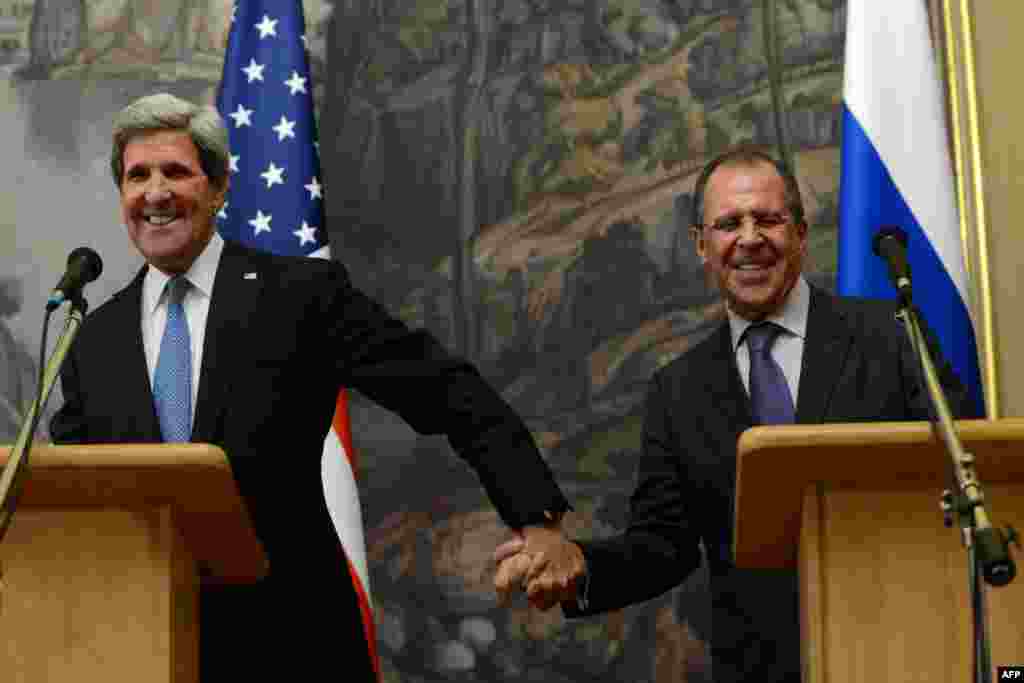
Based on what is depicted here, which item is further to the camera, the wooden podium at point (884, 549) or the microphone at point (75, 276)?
the microphone at point (75, 276)

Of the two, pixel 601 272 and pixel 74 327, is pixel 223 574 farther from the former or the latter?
pixel 601 272

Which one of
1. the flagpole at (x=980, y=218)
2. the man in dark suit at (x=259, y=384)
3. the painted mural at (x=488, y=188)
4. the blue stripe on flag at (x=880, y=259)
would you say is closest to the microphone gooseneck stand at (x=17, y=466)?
the man in dark suit at (x=259, y=384)

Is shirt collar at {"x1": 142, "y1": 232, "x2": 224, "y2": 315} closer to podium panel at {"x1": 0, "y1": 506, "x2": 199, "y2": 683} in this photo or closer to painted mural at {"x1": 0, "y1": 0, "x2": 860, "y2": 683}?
podium panel at {"x1": 0, "y1": 506, "x2": 199, "y2": 683}

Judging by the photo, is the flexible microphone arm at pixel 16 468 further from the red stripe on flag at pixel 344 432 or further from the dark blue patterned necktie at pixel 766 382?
the red stripe on flag at pixel 344 432

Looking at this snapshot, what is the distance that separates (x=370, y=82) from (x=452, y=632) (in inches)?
76.7

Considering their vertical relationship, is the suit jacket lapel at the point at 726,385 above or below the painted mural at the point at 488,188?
A: below

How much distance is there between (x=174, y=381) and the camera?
396 cm

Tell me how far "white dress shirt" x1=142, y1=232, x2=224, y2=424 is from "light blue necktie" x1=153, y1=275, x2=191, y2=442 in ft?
0.05

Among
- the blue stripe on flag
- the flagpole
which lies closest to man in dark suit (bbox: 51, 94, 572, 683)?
the blue stripe on flag

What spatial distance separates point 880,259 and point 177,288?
7.58 feet

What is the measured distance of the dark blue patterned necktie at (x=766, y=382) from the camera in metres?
4.28

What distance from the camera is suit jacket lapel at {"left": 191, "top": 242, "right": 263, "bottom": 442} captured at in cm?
390

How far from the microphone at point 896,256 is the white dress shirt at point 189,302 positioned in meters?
1.64

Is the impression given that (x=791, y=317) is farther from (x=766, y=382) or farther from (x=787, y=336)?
(x=766, y=382)
